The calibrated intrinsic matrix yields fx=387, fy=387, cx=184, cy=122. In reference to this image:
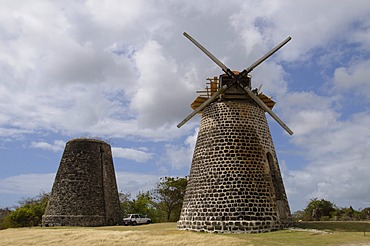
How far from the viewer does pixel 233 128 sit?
71.5 feet

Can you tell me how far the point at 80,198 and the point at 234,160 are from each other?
16.7m

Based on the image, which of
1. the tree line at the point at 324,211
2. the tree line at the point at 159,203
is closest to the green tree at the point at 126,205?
the tree line at the point at 159,203

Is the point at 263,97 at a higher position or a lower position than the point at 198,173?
higher

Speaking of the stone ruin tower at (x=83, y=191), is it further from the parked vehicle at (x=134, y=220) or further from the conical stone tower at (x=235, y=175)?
the conical stone tower at (x=235, y=175)

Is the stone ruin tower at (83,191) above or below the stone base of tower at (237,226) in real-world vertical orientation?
above

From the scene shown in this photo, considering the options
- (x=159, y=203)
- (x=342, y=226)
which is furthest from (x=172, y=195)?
(x=342, y=226)

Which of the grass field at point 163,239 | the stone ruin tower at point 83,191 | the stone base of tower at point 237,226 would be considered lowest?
the grass field at point 163,239

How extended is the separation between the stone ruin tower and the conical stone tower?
13017 millimetres

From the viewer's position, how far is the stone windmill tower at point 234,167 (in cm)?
2002

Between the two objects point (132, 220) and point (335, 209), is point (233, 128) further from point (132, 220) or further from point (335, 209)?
point (335, 209)

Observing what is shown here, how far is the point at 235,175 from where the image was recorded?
2061 cm

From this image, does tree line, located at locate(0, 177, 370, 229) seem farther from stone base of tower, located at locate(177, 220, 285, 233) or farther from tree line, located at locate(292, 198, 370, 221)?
stone base of tower, located at locate(177, 220, 285, 233)

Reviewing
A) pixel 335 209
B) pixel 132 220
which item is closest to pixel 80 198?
pixel 132 220

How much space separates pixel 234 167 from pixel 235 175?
44 cm
